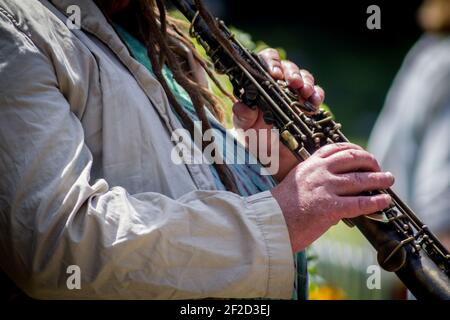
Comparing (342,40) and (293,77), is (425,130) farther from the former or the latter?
(342,40)

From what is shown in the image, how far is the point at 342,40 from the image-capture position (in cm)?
1239

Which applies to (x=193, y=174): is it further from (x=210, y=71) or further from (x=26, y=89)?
(x=210, y=71)

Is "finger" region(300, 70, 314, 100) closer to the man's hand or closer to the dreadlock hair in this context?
the man's hand

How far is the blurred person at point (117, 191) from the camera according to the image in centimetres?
188

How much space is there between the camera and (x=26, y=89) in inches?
76.1

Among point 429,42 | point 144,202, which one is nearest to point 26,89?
point 144,202

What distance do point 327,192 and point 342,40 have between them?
10660mm

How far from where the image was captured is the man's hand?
251 cm

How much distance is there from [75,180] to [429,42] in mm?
3252

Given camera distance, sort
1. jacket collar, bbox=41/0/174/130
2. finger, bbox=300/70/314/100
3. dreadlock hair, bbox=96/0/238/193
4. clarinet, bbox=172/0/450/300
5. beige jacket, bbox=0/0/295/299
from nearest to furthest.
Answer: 1. beige jacket, bbox=0/0/295/299
2. clarinet, bbox=172/0/450/300
3. jacket collar, bbox=41/0/174/130
4. dreadlock hair, bbox=96/0/238/193
5. finger, bbox=300/70/314/100

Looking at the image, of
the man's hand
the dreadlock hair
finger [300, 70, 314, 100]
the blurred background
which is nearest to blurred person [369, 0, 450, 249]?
the man's hand

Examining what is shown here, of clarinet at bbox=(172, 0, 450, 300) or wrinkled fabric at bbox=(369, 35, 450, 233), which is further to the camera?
wrinkled fabric at bbox=(369, 35, 450, 233)

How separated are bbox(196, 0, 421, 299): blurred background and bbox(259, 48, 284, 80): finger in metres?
7.59
